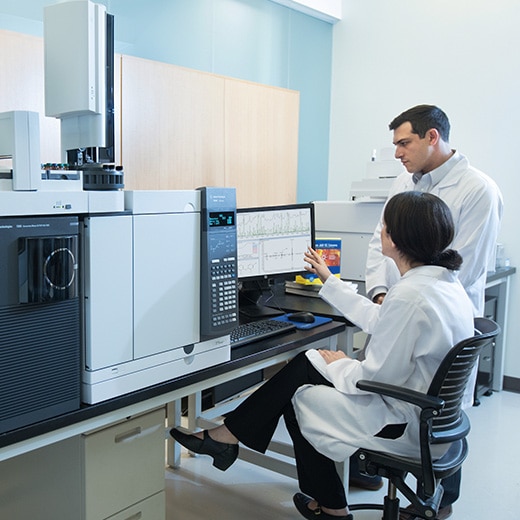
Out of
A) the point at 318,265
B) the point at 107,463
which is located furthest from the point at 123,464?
the point at 318,265

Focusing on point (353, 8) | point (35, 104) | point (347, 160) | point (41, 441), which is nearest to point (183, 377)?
point (41, 441)

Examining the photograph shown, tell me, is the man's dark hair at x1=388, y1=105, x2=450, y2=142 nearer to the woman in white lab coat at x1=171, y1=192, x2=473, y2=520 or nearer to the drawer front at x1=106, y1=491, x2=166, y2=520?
the woman in white lab coat at x1=171, y1=192, x2=473, y2=520

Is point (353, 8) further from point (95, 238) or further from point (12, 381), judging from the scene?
point (12, 381)

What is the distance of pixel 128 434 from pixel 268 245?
1.16m

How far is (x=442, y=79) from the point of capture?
3957mm

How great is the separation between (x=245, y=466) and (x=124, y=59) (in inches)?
77.4

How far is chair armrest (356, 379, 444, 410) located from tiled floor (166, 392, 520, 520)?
87cm

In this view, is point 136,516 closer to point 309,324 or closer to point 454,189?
point 309,324

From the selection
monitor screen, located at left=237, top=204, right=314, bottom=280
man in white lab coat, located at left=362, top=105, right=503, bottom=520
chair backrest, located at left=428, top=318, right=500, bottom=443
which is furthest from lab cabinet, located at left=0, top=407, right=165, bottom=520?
man in white lab coat, located at left=362, top=105, right=503, bottom=520

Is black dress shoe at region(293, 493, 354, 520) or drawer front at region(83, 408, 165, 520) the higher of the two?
drawer front at region(83, 408, 165, 520)

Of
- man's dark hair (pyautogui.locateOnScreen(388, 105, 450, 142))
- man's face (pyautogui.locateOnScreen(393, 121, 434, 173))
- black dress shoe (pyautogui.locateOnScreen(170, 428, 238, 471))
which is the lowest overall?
black dress shoe (pyautogui.locateOnScreen(170, 428, 238, 471))

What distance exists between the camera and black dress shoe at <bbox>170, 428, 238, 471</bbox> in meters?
1.99

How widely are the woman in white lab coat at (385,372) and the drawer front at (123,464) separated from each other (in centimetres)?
31

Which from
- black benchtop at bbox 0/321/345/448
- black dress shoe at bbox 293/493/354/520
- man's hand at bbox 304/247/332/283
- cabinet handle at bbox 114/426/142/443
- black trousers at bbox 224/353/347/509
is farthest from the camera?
man's hand at bbox 304/247/332/283
